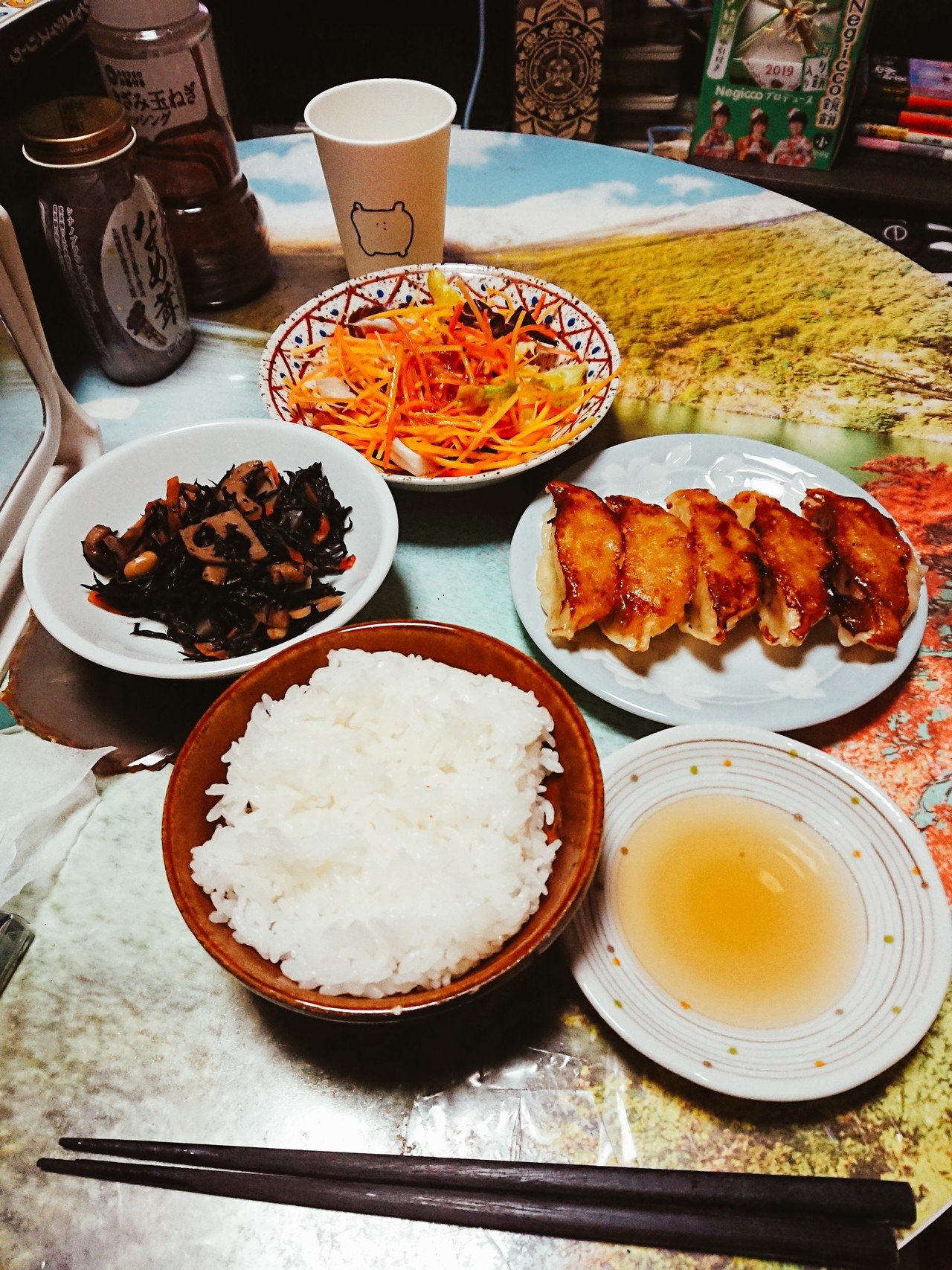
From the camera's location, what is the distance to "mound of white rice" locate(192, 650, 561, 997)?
1102 millimetres

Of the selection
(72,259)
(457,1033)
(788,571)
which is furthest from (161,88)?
(457,1033)

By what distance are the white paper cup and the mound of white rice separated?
1.51 metres

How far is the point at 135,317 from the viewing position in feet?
7.12

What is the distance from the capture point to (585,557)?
1631mm

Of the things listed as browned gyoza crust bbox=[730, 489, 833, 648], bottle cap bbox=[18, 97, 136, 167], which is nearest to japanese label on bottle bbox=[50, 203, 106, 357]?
bottle cap bbox=[18, 97, 136, 167]

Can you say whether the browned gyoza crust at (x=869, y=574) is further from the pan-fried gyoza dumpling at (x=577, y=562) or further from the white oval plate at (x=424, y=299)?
the white oval plate at (x=424, y=299)

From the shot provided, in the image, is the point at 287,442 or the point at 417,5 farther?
Answer: the point at 417,5

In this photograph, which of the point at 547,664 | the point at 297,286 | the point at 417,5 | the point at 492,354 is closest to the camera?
the point at 547,664

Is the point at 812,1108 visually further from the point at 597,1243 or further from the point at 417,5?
the point at 417,5

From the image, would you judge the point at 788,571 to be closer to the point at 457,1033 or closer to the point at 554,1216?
the point at 457,1033

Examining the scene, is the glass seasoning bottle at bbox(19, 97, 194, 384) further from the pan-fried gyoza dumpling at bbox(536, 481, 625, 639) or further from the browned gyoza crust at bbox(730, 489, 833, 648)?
the browned gyoza crust at bbox(730, 489, 833, 648)

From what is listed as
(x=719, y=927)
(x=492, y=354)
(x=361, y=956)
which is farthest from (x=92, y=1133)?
(x=492, y=354)

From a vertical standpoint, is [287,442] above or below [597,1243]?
above

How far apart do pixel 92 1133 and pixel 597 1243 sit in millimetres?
717
